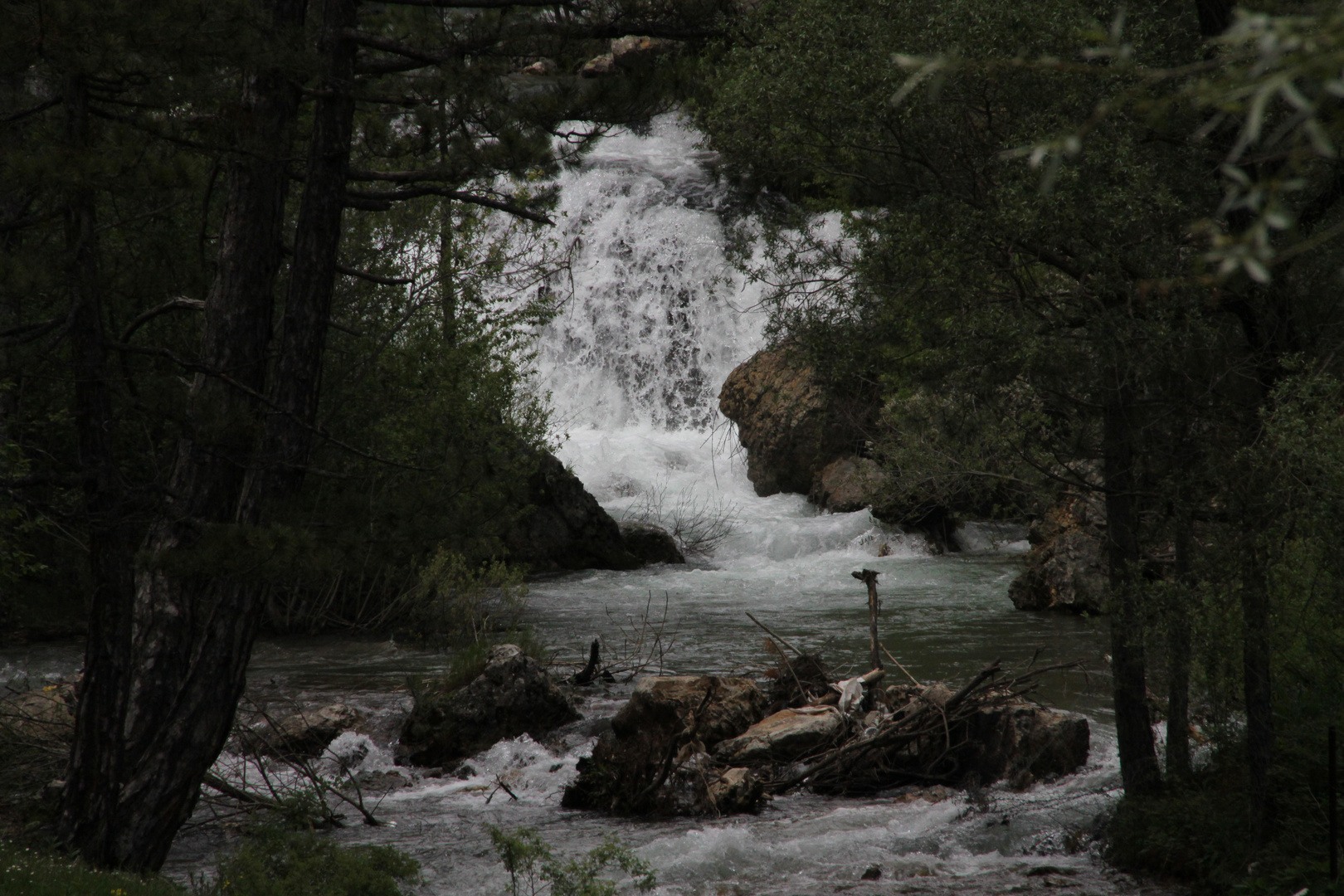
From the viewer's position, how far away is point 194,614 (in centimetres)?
663

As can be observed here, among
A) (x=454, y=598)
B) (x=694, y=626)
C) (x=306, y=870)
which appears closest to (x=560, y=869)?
(x=306, y=870)

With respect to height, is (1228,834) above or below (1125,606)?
below

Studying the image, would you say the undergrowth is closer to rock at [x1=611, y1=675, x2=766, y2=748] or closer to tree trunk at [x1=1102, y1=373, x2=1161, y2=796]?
tree trunk at [x1=1102, y1=373, x2=1161, y2=796]

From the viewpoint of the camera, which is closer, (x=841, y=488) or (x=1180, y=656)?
(x=1180, y=656)

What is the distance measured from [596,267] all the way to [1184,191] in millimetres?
24826

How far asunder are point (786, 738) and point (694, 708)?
2.77 feet

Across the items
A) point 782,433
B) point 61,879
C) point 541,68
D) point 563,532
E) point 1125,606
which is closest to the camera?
point 61,879

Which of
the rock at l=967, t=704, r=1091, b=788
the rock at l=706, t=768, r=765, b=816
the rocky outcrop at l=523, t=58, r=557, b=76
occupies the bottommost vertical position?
the rock at l=706, t=768, r=765, b=816

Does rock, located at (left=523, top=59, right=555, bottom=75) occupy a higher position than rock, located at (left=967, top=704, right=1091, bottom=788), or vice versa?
rock, located at (left=523, top=59, right=555, bottom=75)

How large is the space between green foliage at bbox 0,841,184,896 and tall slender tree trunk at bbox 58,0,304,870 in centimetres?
41

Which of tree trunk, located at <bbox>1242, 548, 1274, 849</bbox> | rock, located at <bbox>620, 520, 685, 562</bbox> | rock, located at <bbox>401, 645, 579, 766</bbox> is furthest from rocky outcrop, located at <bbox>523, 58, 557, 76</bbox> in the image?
rock, located at <bbox>620, 520, 685, 562</bbox>

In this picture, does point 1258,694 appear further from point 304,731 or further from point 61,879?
point 304,731

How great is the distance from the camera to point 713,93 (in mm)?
8695

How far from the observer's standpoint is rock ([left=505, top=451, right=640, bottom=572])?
20.9 metres
